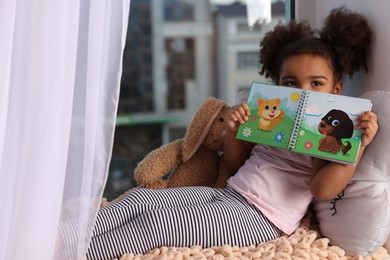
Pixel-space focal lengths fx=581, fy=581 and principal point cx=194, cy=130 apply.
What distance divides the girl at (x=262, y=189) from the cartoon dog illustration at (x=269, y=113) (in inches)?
1.3

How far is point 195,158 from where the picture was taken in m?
1.29

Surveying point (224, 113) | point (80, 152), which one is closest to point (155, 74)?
point (224, 113)

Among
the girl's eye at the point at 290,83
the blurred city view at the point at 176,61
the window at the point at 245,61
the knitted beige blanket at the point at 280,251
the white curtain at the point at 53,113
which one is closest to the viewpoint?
the white curtain at the point at 53,113

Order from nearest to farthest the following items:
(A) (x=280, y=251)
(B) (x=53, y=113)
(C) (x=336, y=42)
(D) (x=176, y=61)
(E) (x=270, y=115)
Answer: (B) (x=53, y=113)
(A) (x=280, y=251)
(E) (x=270, y=115)
(C) (x=336, y=42)
(D) (x=176, y=61)

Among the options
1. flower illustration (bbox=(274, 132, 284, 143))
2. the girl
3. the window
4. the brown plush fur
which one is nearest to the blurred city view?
the window

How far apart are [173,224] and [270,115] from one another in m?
0.28

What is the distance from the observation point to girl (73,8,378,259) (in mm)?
1013

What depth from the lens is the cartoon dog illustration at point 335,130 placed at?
1.02 meters

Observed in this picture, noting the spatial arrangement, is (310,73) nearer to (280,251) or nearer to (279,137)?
(279,137)

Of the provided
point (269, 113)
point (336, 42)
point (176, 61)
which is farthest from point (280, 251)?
point (176, 61)

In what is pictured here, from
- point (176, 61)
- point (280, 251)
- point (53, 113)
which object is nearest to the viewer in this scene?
point (53, 113)

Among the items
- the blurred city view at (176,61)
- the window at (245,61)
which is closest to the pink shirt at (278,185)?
the blurred city view at (176,61)

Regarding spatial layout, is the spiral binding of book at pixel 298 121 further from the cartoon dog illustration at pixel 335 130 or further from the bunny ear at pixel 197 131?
the bunny ear at pixel 197 131

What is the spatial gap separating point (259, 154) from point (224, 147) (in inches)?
3.1
